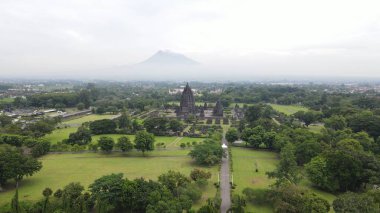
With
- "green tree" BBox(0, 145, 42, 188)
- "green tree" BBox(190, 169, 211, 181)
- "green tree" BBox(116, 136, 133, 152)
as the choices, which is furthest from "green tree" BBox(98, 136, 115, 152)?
"green tree" BBox(190, 169, 211, 181)

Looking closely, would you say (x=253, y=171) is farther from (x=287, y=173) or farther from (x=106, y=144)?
(x=106, y=144)

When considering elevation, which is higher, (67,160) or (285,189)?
(285,189)

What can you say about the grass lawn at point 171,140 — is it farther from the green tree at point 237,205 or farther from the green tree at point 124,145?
the green tree at point 237,205

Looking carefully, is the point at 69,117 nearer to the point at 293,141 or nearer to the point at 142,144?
the point at 142,144

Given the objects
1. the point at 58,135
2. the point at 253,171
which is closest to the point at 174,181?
the point at 253,171

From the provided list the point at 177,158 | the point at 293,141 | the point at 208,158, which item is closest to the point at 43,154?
the point at 177,158

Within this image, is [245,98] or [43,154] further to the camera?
[245,98]

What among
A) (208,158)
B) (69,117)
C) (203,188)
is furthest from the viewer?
Answer: (69,117)
